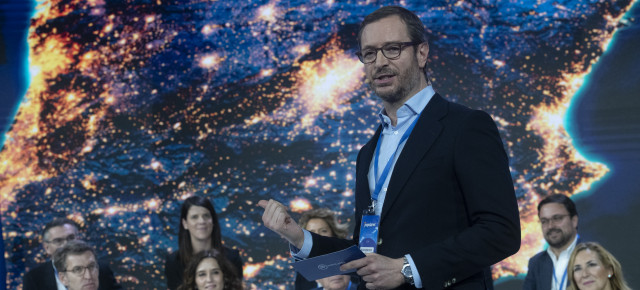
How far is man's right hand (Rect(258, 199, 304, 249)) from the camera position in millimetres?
1580

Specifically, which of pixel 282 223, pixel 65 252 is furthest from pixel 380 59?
pixel 65 252

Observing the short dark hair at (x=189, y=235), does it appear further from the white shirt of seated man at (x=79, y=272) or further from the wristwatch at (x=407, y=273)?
the wristwatch at (x=407, y=273)

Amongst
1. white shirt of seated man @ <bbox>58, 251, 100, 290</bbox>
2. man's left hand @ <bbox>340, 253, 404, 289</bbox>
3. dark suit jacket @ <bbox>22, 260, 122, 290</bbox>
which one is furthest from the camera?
dark suit jacket @ <bbox>22, 260, 122, 290</bbox>

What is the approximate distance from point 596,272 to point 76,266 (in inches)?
133

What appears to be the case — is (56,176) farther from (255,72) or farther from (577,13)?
(577,13)

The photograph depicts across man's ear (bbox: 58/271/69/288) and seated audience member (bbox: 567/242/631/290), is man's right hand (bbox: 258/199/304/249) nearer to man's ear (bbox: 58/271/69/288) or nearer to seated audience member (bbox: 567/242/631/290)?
seated audience member (bbox: 567/242/631/290)

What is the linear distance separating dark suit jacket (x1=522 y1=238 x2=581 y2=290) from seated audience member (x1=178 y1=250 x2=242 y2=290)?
213cm

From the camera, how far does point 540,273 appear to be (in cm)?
462

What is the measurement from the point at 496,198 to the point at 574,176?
4.30 meters

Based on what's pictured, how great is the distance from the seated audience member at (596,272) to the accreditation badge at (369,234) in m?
3.03

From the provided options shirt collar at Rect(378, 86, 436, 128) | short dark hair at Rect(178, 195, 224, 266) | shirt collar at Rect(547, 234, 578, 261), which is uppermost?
short dark hair at Rect(178, 195, 224, 266)

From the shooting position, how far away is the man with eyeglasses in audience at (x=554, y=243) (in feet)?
14.8

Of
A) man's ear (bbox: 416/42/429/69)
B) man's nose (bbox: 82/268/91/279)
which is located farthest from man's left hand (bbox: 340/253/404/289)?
man's nose (bbox: 82/268/91/279)

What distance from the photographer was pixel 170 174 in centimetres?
568
